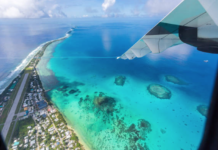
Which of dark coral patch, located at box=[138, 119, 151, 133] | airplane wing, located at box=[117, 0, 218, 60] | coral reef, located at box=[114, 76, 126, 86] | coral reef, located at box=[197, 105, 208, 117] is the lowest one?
coral reef, located at box=[197, 105, 208, 117]

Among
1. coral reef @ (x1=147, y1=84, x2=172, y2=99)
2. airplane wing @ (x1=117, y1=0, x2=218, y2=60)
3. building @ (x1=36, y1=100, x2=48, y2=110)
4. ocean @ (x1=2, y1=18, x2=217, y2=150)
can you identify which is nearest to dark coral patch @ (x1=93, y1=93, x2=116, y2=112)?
ocean @ (x1=2, y1=18, x2=217, y2=150)

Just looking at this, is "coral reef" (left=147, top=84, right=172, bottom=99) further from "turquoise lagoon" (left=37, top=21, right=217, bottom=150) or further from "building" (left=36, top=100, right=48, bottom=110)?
"building" (left=36, top=100, right=48, bottom=110)

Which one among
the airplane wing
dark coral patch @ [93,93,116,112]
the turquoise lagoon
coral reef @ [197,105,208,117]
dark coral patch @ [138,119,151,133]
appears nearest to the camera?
the airplane wing

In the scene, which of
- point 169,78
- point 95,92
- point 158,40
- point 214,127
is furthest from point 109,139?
point 169,78

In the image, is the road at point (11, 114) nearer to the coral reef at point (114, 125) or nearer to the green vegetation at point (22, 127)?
the green vegetation at point (22, 127)

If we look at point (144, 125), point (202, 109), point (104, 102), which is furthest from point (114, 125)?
point (202, 109)

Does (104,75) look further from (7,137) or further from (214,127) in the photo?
(214,127)

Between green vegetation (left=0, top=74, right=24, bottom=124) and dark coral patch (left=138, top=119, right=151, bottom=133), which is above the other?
A: green vegetation (left=0, top=74, right=24, bottom=124)
